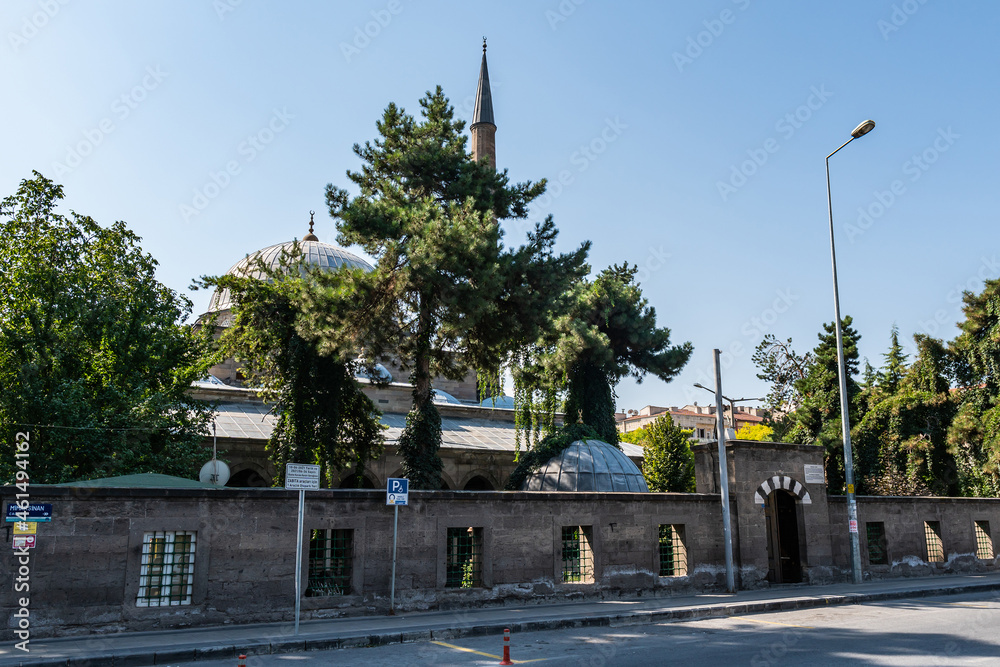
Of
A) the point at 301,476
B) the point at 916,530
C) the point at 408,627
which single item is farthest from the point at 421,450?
the point at 916,530

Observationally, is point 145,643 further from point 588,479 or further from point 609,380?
point 609,380

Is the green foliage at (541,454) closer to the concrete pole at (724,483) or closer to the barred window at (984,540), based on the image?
the concrete pole at (724,483)

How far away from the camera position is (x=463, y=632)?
11562 mm

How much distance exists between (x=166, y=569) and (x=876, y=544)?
61.2 ft

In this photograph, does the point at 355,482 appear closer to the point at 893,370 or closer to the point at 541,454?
the point at 541,454

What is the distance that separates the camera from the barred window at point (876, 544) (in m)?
20.1

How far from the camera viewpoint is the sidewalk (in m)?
9.50

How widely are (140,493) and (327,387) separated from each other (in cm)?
948

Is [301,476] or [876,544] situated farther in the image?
[876,544]

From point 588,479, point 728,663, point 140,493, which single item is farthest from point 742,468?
point 140,493

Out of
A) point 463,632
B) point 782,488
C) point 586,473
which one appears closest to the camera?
point 463,632

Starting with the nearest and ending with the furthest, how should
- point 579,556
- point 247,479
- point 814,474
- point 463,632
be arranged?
1. point 463,632
2. point 579,556
3. point 814,474
4. point 247,479

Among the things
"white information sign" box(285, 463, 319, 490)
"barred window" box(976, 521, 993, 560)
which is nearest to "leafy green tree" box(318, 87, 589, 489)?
"white information sign" box(285, 463, 319, 490)

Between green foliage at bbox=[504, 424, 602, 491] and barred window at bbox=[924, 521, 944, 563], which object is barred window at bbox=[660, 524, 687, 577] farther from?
barred window at bbox=[924, 521, 944, 563]
